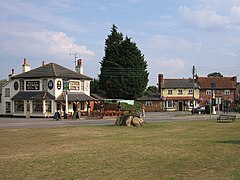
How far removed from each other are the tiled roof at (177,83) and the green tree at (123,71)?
868 centimetres

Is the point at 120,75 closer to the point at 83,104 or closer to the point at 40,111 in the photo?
the point at 83,104

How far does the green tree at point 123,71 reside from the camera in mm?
81438

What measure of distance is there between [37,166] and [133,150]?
5018mm

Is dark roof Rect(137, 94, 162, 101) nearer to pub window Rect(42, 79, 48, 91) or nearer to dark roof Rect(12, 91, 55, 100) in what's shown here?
pub window Rect(42, 79, 48, 91)

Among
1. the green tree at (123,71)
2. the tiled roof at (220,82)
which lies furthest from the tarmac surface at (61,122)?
the tiled roof at (220,82)

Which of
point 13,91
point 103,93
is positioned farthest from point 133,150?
point 103,93

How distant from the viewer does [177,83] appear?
9244 cm

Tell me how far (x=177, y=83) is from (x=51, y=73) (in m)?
41.4

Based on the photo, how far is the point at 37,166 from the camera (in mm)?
12555

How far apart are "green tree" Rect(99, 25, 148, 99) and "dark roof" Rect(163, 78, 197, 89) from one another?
868 cm

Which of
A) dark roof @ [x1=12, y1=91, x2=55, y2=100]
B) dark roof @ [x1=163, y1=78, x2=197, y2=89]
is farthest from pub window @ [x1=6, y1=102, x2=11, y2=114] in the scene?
dark roof @ [x1=163, y1=78, x2=197, y2=89]

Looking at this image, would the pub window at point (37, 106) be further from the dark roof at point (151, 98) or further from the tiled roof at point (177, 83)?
the tiled roof at point (177, 83)

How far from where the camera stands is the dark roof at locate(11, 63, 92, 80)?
5881 centimetres

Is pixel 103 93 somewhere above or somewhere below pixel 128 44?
below
